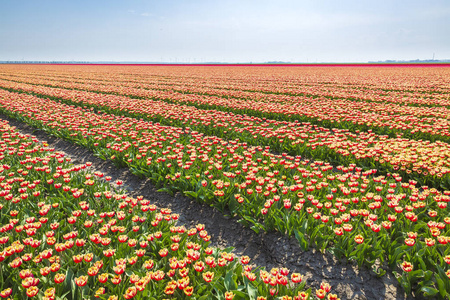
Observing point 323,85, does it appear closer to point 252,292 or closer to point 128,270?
point 252,292

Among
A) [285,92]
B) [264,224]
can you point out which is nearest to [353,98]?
[285,92]

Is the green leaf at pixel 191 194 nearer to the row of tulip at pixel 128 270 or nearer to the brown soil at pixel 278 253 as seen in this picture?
the brown soil at pixel 278 253

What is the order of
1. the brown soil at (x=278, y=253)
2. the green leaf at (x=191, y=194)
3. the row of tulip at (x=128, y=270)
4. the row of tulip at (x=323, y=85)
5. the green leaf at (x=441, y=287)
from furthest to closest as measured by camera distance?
the row of tulip at (x=323, y=85)
the green leaf at (x=191, y=194)
the brown soil at (x=278, y=253)
the green leaf at (x=441, y=287)
the row of tulip at (x=128, y=270)

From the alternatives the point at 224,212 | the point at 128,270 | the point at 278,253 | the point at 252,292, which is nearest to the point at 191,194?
the point at 224,212

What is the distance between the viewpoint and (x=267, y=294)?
290cm

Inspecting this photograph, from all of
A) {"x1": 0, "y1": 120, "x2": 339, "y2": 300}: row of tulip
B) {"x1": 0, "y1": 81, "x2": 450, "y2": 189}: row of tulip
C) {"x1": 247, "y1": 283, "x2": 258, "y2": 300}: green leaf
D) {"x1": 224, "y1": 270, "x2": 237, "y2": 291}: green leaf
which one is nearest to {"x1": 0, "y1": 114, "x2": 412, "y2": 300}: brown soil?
{"x1": 0, "y1": 120, "x2": 339, "y2": 300}: row of tulip

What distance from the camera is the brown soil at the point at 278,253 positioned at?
340 centimetres

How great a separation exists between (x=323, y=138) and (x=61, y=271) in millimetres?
7380

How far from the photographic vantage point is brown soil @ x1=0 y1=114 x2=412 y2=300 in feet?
11.2

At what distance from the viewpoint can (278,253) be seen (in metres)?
4.06

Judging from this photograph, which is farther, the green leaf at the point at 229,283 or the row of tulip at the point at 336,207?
the row of tulip at the point at 336,207

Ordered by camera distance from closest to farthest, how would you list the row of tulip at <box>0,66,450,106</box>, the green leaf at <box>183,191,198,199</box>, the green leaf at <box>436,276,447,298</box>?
the green leaf at <box>436,276,447,298</box> < the green leaf at <box>183,191,198,199</box> < the row of tulip at <box>0,66,450,106</box>

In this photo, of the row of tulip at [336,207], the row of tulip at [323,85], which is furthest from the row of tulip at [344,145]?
the row of tulip at [323,85]

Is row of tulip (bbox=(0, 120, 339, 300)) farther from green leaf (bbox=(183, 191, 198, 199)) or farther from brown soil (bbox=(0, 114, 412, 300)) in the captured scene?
green leaf (bbox=(183, 191, 198, 199))
